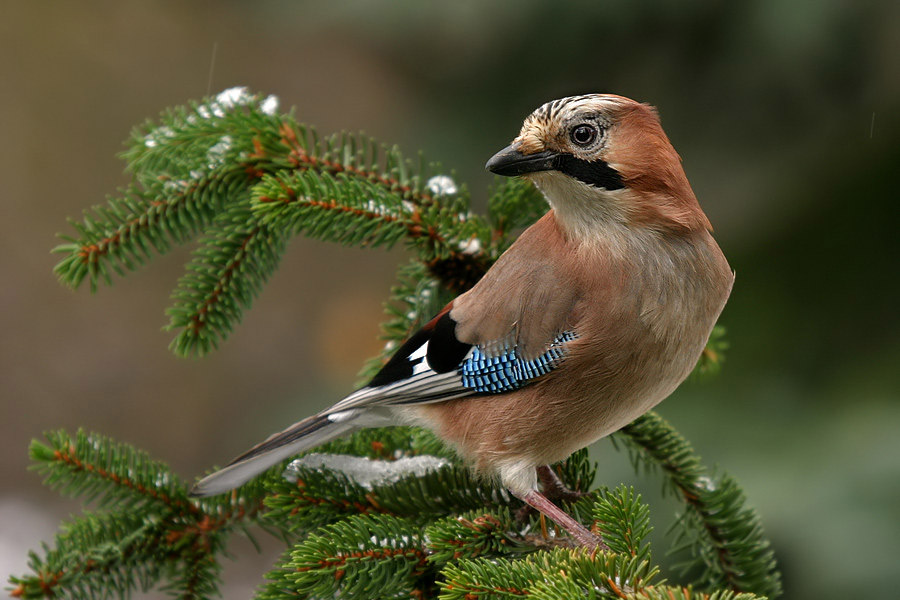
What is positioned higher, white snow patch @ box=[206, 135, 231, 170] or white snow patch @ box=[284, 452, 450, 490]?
white snow patch @ box=[206, 135, 231, 170]

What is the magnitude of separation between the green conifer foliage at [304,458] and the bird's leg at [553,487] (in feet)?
0.16

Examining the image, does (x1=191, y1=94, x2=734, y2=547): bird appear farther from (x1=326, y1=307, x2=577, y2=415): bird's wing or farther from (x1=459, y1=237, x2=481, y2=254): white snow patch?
(x1=459, y1=237, x2=481, y2=254): white snow patch

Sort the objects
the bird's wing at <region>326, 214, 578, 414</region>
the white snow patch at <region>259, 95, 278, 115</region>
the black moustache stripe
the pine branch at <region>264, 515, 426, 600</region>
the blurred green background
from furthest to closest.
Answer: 1. the blurred green background
2. the white snow patch at <region>259, 95, 278, 115</region>
3. the bird's wing at <region>326, 214, 578, 414</region>
4. the black moustache stripe
5. the pine branch at <region>264, 515, 426, 600</region>

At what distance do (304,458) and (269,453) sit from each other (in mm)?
127

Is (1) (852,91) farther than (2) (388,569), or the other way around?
(1) (852,91)

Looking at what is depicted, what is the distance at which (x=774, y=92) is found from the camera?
3.24 meters

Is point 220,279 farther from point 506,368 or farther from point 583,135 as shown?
point 583,135

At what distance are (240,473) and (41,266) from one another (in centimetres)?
452

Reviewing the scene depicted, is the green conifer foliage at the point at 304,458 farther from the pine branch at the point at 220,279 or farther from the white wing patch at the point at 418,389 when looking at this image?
the white wing patch at the point at 418,389

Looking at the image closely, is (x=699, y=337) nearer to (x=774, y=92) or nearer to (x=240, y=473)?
(x=240, y=473)

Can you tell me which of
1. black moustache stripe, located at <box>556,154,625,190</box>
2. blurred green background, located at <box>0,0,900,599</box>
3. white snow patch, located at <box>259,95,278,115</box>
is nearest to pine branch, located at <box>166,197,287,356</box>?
white snow patch, located at <box>259,95,278,115</box>

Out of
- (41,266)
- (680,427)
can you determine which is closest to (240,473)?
(680,427)

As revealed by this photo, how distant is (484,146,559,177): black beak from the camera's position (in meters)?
1.96

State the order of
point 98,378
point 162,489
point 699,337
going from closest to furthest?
point 699,337 → point 162,489 → point 98,378
